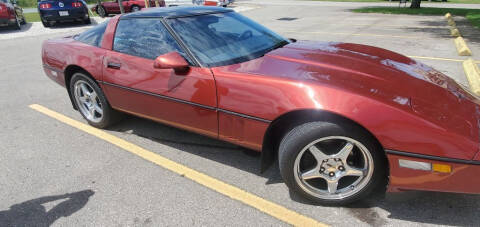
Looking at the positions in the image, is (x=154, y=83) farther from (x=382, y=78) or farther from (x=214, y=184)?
(x=382, y=78)

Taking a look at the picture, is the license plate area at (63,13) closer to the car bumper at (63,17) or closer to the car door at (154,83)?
the car bumper at (63,17)

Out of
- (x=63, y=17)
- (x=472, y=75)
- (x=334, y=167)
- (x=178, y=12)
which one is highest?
(x=178, y=12)

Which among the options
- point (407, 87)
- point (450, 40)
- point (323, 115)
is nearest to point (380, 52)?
point (407, 87)

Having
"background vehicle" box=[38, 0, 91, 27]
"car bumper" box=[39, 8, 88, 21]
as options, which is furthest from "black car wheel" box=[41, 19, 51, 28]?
"car bumper" box=[39, 8, 88, 21]

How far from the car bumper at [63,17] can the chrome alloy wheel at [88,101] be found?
10.4 meters

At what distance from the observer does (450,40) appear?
27.0 ft

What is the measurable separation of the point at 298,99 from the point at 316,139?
29 cm

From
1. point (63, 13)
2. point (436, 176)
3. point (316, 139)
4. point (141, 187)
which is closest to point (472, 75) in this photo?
point (436, 176)

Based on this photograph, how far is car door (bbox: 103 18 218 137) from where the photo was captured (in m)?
2.54

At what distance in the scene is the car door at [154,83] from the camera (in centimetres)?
254

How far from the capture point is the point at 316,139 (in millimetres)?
2074

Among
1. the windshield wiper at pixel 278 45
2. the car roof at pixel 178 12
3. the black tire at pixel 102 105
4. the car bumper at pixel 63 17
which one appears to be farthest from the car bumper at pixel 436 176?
the car bumper at pixel 63 17

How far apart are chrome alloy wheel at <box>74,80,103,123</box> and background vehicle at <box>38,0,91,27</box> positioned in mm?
10355

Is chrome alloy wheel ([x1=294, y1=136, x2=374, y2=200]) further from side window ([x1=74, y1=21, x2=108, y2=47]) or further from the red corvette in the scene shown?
side window ([x1=74, y1=21, x2=108, y2=47])
